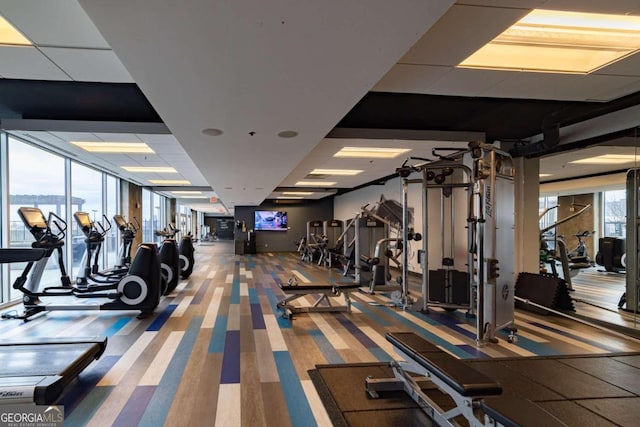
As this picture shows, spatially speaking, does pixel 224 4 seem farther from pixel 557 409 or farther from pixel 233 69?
pixel 557 409

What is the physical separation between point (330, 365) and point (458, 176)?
4.73 m

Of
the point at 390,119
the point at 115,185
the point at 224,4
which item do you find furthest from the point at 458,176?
the point at 115,185

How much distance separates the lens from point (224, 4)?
1.80m

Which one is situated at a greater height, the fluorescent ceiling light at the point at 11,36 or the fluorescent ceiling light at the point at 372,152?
the fluorescent ceiling light at the point at 11,36

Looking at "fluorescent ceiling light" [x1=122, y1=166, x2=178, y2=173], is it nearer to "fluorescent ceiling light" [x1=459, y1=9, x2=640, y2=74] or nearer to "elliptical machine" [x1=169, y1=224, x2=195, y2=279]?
"elliptical machine" [x1=169, y1=224, x2=195, y2=279]

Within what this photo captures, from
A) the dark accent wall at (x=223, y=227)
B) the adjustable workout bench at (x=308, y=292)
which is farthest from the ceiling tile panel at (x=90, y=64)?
the dark accent wall at (x=223, y=227)

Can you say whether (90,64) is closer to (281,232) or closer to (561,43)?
(561,43)

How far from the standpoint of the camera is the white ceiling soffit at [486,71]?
2.29 meters

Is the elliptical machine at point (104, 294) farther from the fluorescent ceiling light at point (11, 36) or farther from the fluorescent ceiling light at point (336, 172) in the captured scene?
the fluorescent ceiling light at point (336, 172)

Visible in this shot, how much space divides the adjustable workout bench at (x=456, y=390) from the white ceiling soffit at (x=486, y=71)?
2186 millimetres

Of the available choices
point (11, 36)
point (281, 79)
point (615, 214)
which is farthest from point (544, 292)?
point (11, 36)

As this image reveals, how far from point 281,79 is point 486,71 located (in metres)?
1.91

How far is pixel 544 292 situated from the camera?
195 inches

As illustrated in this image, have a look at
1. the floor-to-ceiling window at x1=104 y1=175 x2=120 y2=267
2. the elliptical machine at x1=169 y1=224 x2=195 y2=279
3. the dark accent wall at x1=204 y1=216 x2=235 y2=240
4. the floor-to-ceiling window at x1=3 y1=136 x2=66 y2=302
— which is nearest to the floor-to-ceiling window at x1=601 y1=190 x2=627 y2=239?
the elliptical machine at x1=169 y1=224 x2=195 y2=279
